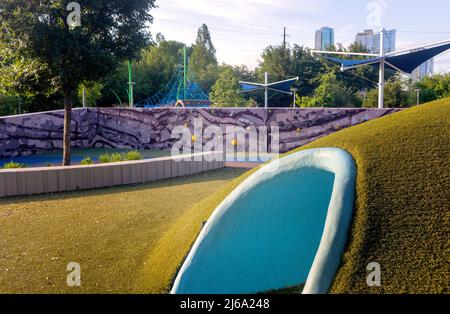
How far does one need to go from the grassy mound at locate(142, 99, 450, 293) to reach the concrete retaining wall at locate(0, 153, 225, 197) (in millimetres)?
6167

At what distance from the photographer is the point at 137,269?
241 inches

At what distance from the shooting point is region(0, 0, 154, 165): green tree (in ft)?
37.4

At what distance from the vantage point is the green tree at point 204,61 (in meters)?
57.2

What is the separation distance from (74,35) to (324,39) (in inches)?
1762

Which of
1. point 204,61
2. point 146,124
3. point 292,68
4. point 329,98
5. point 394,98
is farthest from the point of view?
point 204,61

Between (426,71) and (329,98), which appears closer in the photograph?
(329,98)

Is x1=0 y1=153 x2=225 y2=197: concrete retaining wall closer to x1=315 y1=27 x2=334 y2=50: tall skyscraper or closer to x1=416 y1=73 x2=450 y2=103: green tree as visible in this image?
x1=416 y1=73 x2=450 y2=103: green tree

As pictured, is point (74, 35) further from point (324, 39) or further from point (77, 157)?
point (324, 39)

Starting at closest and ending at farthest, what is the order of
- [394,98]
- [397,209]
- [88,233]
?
[397,209]
[88,233]
[394,98]

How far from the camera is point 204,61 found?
6500 centimetres

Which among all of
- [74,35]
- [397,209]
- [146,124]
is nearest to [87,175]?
[74,35]

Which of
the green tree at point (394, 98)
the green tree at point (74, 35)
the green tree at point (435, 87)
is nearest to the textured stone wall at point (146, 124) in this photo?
the green tree at point (74, 35)
